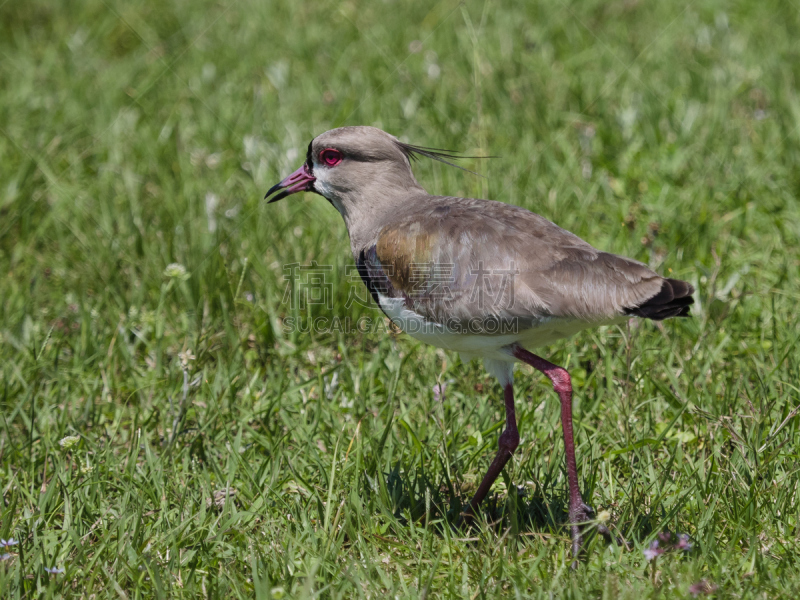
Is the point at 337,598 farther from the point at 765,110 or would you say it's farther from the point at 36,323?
the point at 765,110

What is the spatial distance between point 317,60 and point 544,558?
5548mm

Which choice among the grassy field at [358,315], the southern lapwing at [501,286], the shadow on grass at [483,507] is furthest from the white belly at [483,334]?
the shadow on grass at [483,507]

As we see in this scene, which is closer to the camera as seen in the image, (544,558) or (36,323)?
(544,558)

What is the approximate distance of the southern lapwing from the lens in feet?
10.5

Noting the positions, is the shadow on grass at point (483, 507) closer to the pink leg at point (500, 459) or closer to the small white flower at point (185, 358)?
the pink leg at point (500, 459)

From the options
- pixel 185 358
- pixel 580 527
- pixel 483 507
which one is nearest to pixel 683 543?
pixel 580 527

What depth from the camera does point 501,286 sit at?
3365 millimetres

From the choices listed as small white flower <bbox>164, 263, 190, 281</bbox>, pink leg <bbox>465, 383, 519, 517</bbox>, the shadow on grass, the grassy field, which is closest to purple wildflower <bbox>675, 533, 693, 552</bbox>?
the grassy field

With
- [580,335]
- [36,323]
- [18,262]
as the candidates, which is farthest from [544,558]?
[18,262]

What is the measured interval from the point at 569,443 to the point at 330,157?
1855mm

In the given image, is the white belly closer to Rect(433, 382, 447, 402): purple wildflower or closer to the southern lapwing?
the southern lapwing

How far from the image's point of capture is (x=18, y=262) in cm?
550

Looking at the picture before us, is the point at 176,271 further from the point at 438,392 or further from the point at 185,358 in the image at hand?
the point at 438,392

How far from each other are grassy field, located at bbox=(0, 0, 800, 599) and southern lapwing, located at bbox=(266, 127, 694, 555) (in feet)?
1.38
